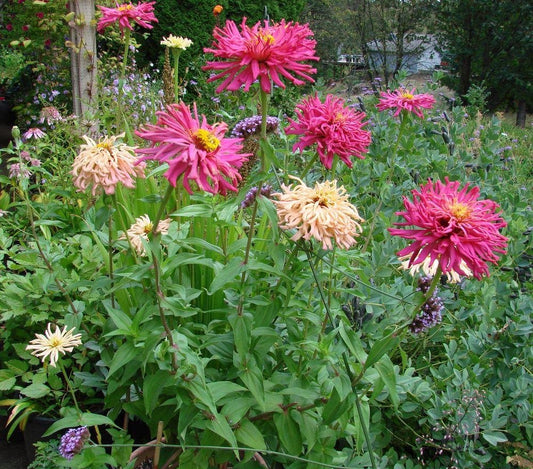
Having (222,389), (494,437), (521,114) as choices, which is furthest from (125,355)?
(521,114)

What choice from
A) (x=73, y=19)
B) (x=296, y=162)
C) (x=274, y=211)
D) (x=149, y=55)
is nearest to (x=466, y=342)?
(x=274, y=211)

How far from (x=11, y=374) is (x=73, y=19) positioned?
3051mm

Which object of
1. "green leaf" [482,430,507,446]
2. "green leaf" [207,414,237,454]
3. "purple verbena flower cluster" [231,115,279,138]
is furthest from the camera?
"purple verbena flower cluster" [231,115,279,138]

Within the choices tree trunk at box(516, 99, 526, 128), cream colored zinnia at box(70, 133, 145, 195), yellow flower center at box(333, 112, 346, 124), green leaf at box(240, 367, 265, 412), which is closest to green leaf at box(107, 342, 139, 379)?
green leaf at box(240, 367, 265, 412)

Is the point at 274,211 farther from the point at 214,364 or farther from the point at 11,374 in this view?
the point at 11,374

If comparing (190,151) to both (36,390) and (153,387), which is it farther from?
(36,390)

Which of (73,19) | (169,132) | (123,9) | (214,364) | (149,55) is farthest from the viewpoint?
(149,55)

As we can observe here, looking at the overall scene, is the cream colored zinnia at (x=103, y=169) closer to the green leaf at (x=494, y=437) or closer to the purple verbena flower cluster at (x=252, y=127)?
the purple verbena flower cluster at (x=252, y=127)

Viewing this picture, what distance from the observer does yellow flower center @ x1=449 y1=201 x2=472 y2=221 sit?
3.27 feet

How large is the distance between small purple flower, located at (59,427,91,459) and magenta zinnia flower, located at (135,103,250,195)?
2.27 feet

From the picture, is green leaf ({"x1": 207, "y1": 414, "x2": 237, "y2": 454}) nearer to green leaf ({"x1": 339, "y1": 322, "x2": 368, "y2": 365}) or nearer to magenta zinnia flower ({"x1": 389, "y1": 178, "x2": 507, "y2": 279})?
green leaf ({"x1": 339, "y1": 322, "x2": 368, "y2": 365})

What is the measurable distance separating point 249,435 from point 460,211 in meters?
0.72

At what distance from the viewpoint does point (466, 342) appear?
1.71 meters

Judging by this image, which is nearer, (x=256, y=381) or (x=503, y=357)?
(x=256, y=381)
